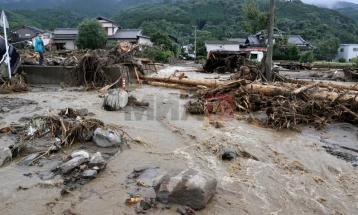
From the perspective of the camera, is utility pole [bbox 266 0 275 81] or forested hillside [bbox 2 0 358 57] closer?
utility pole [bbox 266 0 275 81]

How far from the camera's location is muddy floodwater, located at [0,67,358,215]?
3402 mm

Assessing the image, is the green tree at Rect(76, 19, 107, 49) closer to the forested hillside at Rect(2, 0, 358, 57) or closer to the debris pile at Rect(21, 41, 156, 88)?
the debris pile at Rect(21, 41, 156, 88)

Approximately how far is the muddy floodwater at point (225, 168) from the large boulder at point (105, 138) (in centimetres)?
28

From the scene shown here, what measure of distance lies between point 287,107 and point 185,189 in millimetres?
5321

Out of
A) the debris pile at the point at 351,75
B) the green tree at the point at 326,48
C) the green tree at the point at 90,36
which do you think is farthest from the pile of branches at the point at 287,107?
the green tree at the point at 326,48

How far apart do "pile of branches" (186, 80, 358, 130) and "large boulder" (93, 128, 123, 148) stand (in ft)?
11.2

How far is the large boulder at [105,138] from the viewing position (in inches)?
199

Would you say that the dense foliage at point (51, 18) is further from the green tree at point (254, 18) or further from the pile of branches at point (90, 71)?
the green tree at point (254, 18)

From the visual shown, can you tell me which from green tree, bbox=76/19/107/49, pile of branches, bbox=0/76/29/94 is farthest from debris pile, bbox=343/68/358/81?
green tree, bbox=76/19/107/49

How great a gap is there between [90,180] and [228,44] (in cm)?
4948

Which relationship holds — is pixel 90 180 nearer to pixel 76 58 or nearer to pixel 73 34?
pixel 76 58

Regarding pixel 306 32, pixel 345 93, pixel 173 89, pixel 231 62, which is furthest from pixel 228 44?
pixel 345 93

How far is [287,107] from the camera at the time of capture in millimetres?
7707

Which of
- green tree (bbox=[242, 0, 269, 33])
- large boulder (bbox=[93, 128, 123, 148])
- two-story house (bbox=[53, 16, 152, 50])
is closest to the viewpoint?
large boulder (bbox=[93, 128, 123, 148])
